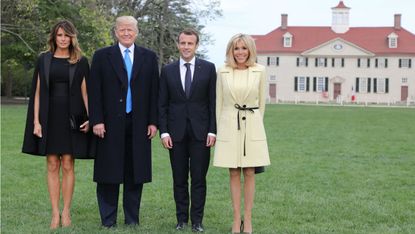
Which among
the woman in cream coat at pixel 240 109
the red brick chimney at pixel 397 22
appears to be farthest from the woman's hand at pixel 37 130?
the red brick chimney at pixel 397 22

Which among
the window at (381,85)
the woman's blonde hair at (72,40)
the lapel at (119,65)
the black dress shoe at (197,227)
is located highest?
the window at (381,85)

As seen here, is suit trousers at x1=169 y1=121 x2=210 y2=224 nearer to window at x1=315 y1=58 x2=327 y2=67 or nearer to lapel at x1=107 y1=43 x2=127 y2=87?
lapel at x1=107 y1=43 x2=127 y2=87

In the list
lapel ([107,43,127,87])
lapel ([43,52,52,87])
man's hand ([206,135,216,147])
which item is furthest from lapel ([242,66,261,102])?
lapel ([43,52,52,87])

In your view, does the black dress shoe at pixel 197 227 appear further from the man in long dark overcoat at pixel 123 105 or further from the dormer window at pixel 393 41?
the dormer window at pixel 393 41

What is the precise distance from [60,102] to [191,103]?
1318 millimetres

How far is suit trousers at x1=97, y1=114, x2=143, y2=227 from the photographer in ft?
22.6

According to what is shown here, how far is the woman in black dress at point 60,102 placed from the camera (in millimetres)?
6680

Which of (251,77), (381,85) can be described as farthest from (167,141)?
(381,85)

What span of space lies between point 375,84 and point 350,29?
908 cm

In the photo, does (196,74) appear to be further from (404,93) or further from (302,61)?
(404,93)

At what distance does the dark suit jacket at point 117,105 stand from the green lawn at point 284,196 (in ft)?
2.15

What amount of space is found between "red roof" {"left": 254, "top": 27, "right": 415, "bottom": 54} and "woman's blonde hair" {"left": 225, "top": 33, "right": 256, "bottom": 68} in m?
80.3

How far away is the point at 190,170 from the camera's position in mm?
6926

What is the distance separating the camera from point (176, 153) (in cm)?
682
